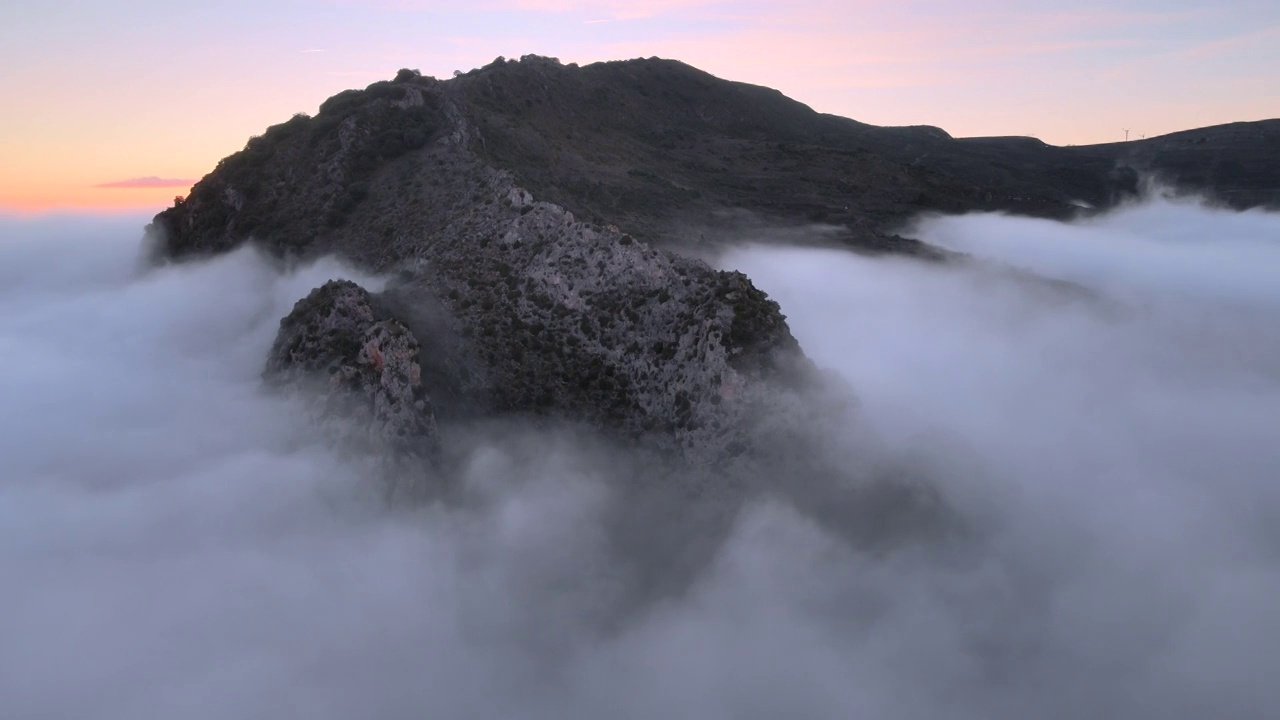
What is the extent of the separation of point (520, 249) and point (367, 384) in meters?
11.0

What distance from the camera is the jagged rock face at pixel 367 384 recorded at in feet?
145

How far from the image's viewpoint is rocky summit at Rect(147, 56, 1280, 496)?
44.8m

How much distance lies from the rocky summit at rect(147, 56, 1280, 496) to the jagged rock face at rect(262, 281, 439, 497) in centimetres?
11

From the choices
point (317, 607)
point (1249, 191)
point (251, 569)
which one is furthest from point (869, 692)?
point (1249, 191)

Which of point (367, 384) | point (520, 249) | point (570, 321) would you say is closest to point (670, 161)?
point (520, 249)

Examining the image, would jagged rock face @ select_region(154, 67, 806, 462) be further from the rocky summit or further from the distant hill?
the distant hill

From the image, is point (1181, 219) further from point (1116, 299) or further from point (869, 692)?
point (869, 692)

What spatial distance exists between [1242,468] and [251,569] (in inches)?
2740

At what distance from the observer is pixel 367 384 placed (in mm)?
44250

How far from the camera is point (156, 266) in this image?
222ft

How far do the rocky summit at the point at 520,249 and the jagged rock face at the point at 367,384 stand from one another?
105mm

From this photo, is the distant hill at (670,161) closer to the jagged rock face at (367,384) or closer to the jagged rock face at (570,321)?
the jagged rock face at (570,321)

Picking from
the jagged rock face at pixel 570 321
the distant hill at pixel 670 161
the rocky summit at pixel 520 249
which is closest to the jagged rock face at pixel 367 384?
the rocky summit at pixel 520 249

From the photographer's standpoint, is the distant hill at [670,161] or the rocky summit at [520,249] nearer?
the rocky summit at [520,249]
